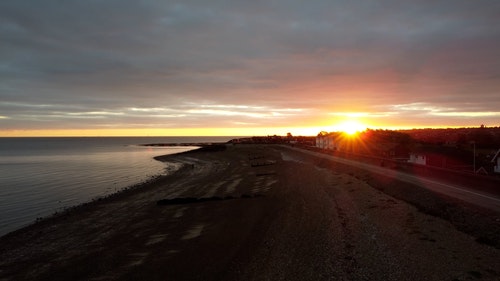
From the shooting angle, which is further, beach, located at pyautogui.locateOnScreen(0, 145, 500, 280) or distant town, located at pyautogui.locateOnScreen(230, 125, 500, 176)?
distant town, located at pyautogui.locateOnScreen(230, 125, 500, 176)

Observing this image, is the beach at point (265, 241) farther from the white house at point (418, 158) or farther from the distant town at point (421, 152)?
the white house at point (418, 158)

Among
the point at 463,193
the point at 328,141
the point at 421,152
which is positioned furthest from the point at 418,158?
the point at 328,141

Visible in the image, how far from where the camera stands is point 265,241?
15.8 m

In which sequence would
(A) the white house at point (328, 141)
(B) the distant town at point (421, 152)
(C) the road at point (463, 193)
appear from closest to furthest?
(C) the road at point (463, 193) < (B) the distant town at point (421, 152) < (A) the white house at point (328, 141)

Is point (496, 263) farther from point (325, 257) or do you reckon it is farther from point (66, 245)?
point (66, 245)

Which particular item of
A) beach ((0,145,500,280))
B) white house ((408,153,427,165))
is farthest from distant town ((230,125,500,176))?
beach ((0,145,500,280))

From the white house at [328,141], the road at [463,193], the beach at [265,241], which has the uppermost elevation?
the white house at [328,141]

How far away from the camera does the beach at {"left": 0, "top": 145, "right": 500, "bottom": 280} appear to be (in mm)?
12562

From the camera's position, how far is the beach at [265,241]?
1256cm

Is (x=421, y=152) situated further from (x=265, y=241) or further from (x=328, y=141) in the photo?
(x=265, y=241)

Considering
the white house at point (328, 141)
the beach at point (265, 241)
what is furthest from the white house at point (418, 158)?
the beach at point (265, 241)

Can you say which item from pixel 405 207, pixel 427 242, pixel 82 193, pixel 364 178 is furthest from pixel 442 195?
pixel 82 193

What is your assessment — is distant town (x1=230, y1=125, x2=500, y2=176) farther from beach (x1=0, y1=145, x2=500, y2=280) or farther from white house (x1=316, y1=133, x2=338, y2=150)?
beach (x1=0, y1=145, x2=500, y2=280)

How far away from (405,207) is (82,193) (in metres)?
26.5
